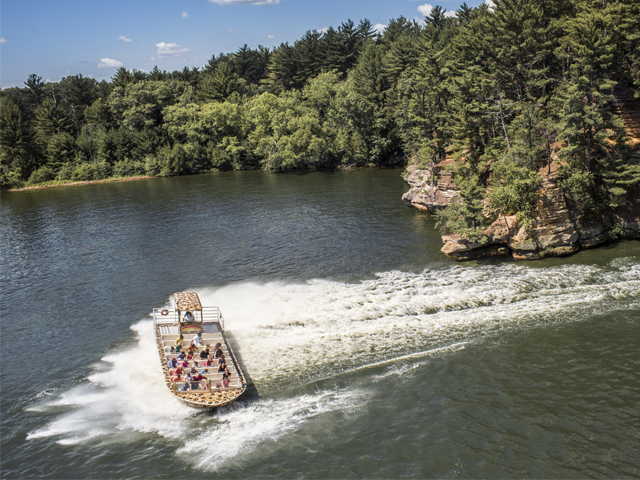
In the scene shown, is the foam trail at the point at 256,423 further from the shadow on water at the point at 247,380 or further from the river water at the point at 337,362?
the shadow on water at the point at 247,380

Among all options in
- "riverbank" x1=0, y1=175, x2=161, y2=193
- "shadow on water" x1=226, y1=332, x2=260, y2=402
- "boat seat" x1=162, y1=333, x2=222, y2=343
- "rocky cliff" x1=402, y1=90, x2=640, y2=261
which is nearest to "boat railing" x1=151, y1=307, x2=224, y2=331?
"boat seat" x1=162, y1=333, x2=222, y2=343

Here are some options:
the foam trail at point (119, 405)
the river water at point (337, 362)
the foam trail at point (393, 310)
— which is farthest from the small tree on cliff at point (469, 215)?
the foam trail at point (119, 405)

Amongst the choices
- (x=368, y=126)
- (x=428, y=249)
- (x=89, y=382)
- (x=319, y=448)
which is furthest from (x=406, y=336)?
(x=368, y=126)

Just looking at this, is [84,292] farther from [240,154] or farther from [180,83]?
[180,83]

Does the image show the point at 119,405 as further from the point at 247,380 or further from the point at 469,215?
the point at 469,215

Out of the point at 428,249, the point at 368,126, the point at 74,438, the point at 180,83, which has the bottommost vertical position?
the point at 74,438

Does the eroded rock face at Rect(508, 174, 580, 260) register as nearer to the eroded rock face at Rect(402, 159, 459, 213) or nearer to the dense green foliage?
the dense green foliage
